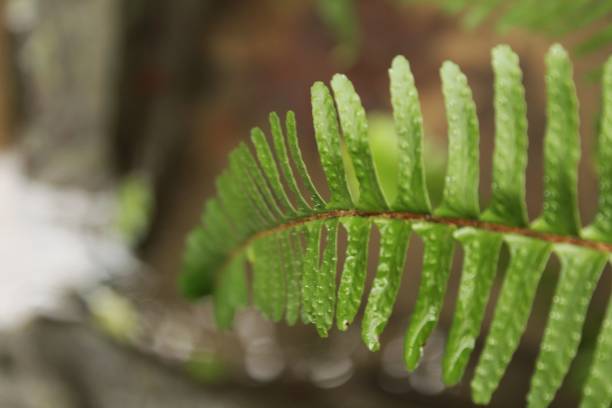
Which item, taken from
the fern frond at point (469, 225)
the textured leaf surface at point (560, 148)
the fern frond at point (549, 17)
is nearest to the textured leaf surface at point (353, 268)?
the fern frond at point (469, 225)

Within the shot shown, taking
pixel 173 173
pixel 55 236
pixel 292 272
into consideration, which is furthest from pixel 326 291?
pixel 55 236

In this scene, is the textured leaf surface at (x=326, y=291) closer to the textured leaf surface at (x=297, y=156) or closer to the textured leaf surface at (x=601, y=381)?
the textured leaf surface at (x=297, y=156)

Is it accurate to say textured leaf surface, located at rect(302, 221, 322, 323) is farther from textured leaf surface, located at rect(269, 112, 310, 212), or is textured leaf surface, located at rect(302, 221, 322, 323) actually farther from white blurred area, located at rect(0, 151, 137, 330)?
white blurred area, located at rect(0, 151, 137, 330)

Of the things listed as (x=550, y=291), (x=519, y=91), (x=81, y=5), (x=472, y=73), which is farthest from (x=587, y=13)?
(x=81, y=5)

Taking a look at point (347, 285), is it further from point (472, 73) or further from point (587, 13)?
point (472, 73)

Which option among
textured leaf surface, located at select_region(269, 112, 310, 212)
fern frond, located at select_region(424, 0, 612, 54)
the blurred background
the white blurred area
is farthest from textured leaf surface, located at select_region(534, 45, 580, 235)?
the white blurred area

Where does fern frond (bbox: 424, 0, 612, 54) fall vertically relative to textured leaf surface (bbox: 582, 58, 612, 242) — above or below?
above
